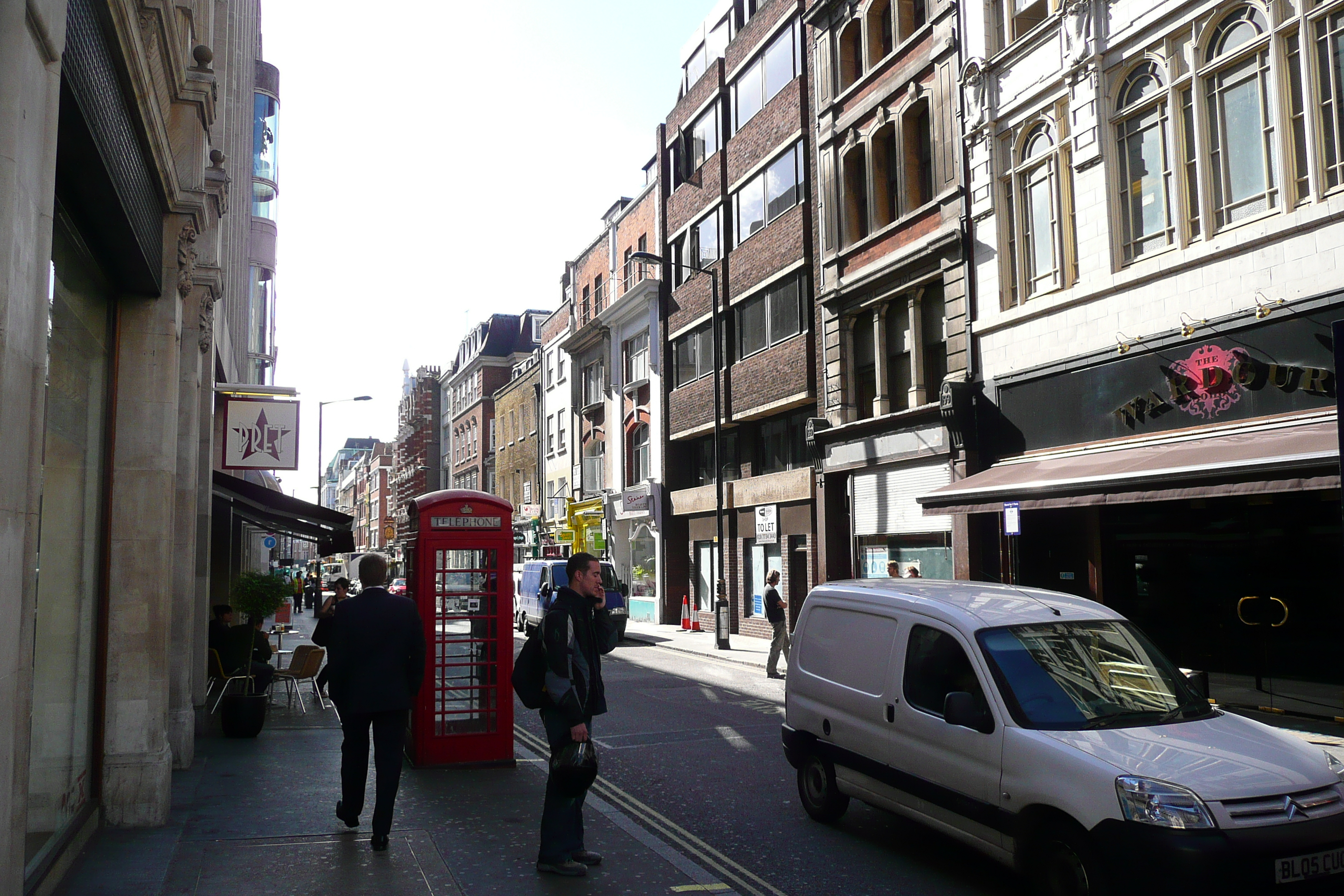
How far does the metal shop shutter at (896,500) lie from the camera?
20531 millimetres

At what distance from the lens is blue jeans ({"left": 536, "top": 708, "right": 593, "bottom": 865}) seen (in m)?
6.41

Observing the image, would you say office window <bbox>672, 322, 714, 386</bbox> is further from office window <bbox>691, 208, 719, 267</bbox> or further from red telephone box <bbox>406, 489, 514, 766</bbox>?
red telephone box <bbox>406, 489, 514, 766</bbox>

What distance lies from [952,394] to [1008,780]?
14052mm

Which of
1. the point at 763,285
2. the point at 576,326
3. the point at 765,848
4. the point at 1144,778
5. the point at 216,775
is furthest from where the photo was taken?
the point at 576,326

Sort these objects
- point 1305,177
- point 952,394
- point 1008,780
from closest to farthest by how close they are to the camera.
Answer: point 1008,780 → point 1305,177 → point 952,394

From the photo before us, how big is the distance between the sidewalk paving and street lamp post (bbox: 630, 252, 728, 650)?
513mm

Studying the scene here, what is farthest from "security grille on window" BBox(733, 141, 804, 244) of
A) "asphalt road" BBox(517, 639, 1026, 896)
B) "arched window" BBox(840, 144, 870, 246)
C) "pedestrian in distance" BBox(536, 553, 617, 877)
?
"pedestrian in distance" BBox(536, 553, 617, 877)

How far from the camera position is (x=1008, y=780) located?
5.83 m

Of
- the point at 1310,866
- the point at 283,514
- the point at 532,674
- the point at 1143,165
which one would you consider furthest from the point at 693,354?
the point at 1310,866

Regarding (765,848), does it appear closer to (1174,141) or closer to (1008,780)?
(1008,780)

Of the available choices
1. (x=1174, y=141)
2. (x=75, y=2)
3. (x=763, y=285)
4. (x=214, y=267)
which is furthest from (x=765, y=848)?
(x=763, y=285)

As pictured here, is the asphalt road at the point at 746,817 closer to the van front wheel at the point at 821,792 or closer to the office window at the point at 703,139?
the van front wheel at the point at 821,792

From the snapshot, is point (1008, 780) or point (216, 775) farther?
point (216, 775)

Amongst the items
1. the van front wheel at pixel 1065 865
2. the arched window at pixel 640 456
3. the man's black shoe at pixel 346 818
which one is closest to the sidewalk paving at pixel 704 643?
the arched window at pixel 640 456
